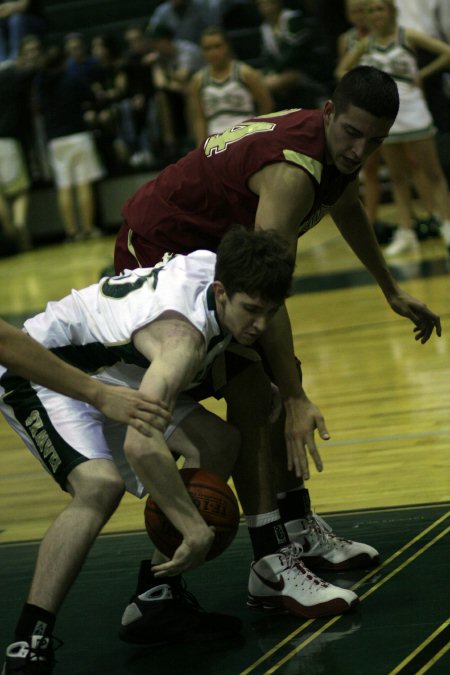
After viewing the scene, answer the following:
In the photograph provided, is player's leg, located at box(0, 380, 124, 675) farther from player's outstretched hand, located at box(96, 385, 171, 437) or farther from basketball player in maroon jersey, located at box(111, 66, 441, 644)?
basketball player in maroon jersey, located at box(111, 66, 441, 644)

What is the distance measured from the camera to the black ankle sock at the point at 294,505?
13.3 ft

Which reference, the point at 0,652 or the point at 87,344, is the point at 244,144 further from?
the point at 0,652

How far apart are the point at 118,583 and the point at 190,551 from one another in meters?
1.04

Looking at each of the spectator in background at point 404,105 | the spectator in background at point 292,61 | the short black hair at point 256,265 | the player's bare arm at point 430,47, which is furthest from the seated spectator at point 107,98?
the short black hair at point 256,265

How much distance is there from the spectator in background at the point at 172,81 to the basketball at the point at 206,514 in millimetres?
9854

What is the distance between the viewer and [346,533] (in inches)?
167

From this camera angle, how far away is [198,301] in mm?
3387

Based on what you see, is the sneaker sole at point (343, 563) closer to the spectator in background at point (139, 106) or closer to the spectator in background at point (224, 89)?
the spectator in background at point (224, 89)

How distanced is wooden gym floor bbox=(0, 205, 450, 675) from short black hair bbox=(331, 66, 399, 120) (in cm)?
132

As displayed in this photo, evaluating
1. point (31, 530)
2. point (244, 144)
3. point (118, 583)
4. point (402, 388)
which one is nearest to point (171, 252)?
point (244, 144)

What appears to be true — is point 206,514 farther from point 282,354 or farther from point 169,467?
point 282,354

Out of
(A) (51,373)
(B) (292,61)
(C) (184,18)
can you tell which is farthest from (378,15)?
(A) (51,373)

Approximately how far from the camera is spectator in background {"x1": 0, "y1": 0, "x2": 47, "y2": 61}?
14898 mm

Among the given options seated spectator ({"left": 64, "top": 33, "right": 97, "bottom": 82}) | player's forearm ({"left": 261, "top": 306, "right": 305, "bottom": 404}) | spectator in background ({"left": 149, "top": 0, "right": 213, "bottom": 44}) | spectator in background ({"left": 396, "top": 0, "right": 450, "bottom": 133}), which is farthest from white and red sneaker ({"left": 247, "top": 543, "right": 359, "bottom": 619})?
seated spectator ({"left": 64, "top": 33, "right": 97, "bottom": 82})
